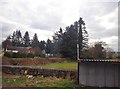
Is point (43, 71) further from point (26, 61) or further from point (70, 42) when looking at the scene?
point (70, 42)

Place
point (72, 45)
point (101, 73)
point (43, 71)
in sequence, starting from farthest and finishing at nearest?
point (72, 45)
point (43, 71)
point (101, 73)

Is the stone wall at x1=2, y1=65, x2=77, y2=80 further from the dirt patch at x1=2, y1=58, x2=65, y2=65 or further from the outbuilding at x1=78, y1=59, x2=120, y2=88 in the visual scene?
the outbuilding at x1=78, y1=59, x2=120, y2=88

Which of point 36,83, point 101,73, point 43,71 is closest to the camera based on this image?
point 101,73

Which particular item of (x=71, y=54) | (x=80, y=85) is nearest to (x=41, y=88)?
(x=80, y=85)

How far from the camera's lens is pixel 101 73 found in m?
12.7

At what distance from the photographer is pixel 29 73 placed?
2028 cm

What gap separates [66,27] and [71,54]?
7.98 meters

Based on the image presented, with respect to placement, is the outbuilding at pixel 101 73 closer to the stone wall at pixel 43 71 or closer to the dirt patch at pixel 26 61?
the stone wall at pixel 43 71

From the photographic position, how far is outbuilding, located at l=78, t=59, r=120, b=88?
12453 millimetres

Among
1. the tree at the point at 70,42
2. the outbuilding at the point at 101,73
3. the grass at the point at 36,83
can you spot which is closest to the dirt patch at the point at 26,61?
the tree at the point at 70,42

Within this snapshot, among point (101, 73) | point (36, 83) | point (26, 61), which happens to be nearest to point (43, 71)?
point (36, 83)

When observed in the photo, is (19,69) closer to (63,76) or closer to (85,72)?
(63,76)

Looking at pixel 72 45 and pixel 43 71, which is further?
pixel 72 45

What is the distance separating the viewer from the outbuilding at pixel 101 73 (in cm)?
1245
